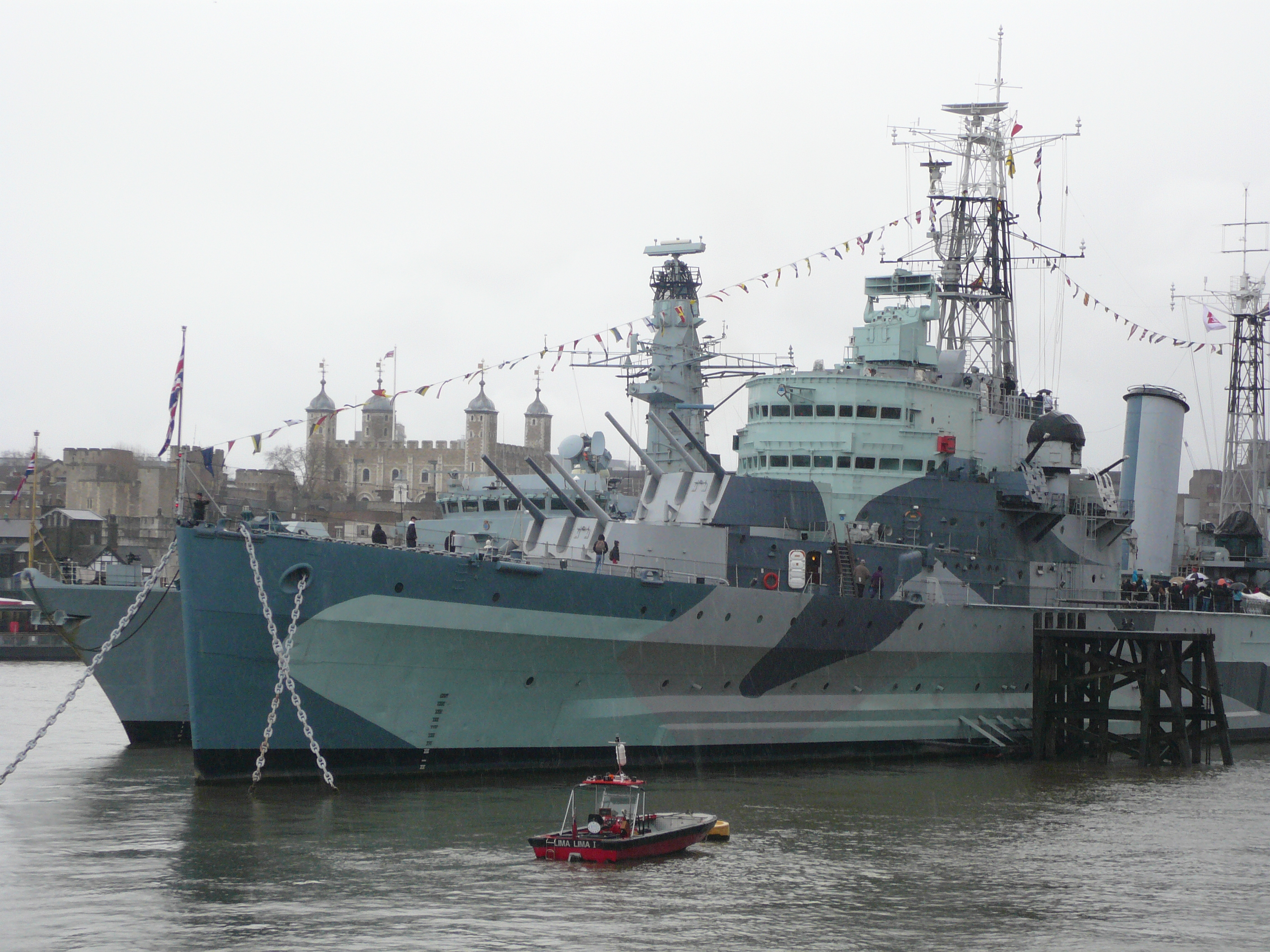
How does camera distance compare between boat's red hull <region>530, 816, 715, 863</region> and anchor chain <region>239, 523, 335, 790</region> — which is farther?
anchor chain <region>239, 523, 335, 790</region>

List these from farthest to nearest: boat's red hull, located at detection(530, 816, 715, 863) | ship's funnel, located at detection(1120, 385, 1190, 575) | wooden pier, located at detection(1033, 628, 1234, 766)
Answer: ship's funnel, located at detection(1120, 385, 1190, 575) → wooden pier, located at detection(1033, 628, 1234, 766) → boat's red hull, located at detection(530, 816, 715, 863)

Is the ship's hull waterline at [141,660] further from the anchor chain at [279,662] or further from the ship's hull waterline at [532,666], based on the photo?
the anchor chain at [279,662]

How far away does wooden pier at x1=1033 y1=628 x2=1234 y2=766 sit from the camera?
25953 millimetres

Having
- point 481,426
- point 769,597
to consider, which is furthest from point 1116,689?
point 481,426

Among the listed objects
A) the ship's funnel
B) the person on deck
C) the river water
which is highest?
the ship's funnel

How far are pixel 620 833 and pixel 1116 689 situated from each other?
14342 millimetres

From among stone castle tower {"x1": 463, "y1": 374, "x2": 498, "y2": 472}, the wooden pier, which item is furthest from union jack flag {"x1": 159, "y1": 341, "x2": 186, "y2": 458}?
stone castle tower {"x1": 463, "y1": 374, "x2": 498, "y2": 472}

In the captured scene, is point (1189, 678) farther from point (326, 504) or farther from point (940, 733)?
point (326, 504)

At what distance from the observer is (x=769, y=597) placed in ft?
74.9

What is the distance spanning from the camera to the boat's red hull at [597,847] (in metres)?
15.8

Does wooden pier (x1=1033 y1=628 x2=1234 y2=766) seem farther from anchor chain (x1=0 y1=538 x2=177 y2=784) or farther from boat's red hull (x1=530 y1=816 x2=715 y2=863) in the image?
anchor chain (x1=0 y1=538 x2=177 y2=784)

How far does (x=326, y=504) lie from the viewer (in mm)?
85000

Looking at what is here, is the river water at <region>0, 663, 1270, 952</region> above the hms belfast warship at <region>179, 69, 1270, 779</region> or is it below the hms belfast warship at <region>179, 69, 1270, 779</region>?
below

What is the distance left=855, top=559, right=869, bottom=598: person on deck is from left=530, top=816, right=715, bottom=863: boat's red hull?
8.80m
